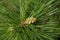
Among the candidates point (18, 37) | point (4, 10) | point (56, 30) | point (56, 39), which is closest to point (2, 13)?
point (4, 10)

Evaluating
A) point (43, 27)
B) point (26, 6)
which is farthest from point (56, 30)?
point (26, 6)

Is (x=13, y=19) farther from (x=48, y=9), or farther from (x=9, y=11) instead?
(x=48, y=9)

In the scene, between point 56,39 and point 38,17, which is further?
point 56,39

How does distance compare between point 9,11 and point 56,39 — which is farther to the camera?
point 56,39

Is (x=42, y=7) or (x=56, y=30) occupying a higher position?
(x=42, y=7)

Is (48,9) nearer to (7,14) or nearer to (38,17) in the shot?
(38,17)

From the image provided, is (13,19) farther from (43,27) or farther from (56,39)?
(56,39)

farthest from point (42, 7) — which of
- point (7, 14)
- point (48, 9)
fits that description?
point (7, 14)
